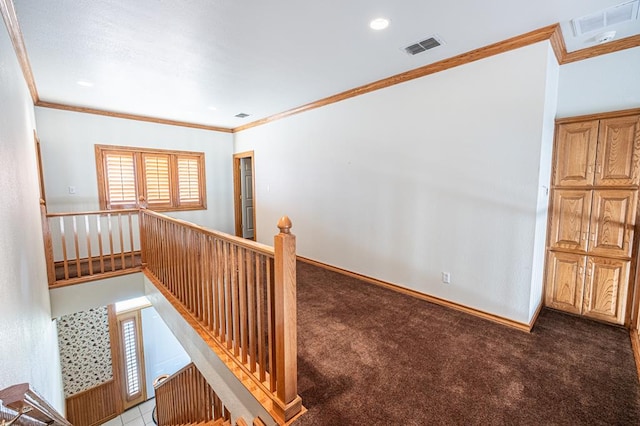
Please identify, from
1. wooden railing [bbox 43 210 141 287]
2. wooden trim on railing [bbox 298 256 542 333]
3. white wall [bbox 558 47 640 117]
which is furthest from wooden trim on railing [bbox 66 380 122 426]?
white wall [bbox 558 47 640 117]

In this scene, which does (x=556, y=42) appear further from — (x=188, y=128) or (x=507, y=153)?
(x=188, y=128)

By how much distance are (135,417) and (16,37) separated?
21.3 feet

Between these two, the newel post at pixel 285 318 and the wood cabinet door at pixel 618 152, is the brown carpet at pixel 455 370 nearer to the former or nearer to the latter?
the newel post at pixel 285 318

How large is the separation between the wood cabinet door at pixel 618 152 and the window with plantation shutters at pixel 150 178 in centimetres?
550

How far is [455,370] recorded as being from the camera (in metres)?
2.01

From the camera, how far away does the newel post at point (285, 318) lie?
1.50m

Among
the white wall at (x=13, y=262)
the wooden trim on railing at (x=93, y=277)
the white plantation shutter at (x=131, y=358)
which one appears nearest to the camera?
the white wall at (x=13, y=262)

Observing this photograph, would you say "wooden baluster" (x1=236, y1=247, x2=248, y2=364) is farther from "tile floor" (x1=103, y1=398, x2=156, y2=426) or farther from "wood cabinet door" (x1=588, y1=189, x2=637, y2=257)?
"tile floor" (x1=103, y1=398, x2=156, y2=426)

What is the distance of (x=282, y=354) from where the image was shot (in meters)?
1.57

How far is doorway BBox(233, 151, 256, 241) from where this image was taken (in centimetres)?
626

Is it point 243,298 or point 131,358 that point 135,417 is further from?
point 243,298

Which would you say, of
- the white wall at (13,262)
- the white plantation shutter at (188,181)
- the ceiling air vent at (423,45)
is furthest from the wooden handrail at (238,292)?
the ceiling air vent at (423,45)

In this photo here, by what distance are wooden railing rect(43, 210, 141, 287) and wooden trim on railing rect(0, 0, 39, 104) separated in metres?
1.58

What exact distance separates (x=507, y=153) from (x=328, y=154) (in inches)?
89.3
